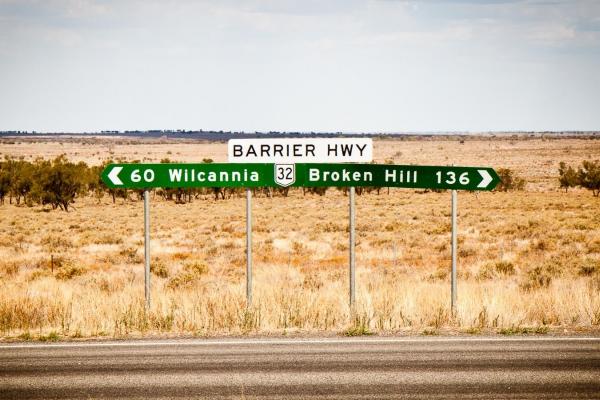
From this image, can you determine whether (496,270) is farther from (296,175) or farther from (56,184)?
(56,184)

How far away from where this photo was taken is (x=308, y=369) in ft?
22.7

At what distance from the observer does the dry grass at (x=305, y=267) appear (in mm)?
9227

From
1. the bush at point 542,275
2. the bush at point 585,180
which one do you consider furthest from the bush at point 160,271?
the bush at point 585,180

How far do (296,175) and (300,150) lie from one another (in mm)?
405

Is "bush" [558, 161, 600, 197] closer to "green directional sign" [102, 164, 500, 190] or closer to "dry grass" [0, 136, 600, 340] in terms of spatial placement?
"dry grass" [0, 136, 600, 340]

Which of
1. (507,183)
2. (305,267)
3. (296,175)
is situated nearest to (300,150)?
(296,175)

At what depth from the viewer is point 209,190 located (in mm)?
62375

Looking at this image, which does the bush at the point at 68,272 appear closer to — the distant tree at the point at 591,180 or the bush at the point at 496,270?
the bush at the point at 496,270

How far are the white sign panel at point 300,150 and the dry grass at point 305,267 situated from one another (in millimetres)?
2236

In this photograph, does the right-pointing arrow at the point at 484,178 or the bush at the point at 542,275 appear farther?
the bush at the point at 542,275

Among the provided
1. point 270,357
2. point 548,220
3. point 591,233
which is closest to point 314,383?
point 270,357

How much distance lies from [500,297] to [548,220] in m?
26.1

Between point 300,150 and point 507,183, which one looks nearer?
point 300,150

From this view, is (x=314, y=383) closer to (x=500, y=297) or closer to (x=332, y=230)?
(x=500, y=297)
